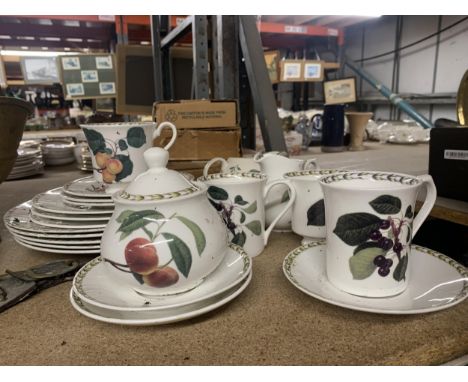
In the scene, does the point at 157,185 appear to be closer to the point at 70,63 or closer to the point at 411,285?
the point at 411,285

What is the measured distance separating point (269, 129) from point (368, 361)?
926 mm

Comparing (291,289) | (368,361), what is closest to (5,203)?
(291,289)

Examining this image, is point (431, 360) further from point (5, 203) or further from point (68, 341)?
point (5, 203)

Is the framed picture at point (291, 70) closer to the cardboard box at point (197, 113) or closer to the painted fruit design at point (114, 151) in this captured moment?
the cardboard box at point (197, 113)

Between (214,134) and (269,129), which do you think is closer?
(214,134)

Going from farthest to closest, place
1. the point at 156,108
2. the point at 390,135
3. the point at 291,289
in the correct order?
the point at 390,135
the point at 156,108
the point at 291,289

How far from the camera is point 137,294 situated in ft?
1.51

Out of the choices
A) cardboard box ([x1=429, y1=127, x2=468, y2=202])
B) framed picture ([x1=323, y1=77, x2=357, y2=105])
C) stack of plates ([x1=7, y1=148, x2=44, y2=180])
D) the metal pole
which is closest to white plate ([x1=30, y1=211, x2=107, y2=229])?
cardboard box ([x1=429, y1=127, x2=468, y2=202])

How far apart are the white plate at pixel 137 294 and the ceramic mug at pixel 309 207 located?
15cm

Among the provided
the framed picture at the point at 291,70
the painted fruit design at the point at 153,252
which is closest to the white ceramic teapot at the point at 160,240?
the painted fruit design at the point at 153,252

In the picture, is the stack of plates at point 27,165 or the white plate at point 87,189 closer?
the white plate at point 87,189

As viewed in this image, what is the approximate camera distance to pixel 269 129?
1216mm

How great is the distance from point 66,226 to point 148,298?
0.24 metres

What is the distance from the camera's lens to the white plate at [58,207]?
612mm
